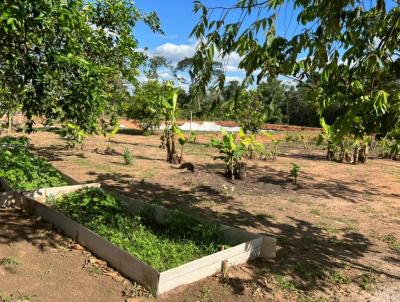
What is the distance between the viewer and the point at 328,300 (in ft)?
13.4

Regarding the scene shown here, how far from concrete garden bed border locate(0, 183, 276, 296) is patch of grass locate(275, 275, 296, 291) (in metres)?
0.48

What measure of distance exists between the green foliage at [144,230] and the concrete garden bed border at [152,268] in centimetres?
17

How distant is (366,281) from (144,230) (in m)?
2.76

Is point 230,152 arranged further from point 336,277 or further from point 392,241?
point 336,277

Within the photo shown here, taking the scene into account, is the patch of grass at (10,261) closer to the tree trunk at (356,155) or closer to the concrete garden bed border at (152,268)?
the concrete garden bed border at (152,268)

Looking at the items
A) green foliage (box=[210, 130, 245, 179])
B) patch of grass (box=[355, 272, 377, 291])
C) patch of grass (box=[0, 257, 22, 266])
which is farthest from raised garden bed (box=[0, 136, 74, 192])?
patch of grass (box=[355, 272, 377, 291])

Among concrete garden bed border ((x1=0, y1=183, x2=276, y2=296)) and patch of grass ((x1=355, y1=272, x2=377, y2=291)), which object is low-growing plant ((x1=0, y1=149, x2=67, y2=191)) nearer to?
concrete garden bed border ((x1=0, y1=183, x2=276, y2=296))

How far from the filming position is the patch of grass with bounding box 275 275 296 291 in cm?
427

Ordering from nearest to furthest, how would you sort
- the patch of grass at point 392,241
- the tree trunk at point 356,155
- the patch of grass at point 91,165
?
1. the patch of grass at point 392,241
2. the patch of grass at point 91,165
3. the tree trunk at point 356,155

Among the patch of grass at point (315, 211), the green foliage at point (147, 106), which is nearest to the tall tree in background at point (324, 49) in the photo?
the patch of grass at point (315, 211)

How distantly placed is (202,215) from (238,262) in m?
2.24

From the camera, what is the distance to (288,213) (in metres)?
7.26

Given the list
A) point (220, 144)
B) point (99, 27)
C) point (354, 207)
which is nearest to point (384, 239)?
point (354, 207)

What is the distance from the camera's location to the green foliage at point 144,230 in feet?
15.1
